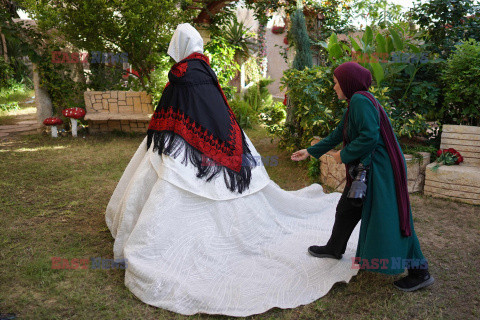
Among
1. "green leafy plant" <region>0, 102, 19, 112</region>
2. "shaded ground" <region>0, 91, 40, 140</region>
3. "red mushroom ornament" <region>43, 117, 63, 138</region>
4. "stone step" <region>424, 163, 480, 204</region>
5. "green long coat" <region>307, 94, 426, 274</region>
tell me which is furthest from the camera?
"green leafy plant" <region>0, 102, 19, 112</region>

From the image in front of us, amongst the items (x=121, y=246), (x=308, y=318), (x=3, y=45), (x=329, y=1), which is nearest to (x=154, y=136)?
(x=121, y=246)

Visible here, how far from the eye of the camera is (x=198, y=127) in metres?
2.82

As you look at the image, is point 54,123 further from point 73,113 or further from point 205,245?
point 205,245

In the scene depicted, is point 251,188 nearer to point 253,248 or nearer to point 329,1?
point 253,248

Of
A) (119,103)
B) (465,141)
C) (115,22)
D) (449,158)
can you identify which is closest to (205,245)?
(449,158)

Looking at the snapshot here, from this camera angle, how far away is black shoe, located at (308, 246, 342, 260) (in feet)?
9.27

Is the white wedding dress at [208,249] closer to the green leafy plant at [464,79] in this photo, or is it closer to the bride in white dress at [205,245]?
the bride in white dress at [205,245]

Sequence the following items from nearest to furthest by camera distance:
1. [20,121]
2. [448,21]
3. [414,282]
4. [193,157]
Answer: [414,282] < [193,157] < [448,21] < [20,121]

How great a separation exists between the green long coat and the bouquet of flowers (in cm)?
234

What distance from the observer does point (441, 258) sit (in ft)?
9.91

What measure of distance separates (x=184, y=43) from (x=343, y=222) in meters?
1.82

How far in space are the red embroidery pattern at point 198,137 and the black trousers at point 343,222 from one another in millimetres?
844

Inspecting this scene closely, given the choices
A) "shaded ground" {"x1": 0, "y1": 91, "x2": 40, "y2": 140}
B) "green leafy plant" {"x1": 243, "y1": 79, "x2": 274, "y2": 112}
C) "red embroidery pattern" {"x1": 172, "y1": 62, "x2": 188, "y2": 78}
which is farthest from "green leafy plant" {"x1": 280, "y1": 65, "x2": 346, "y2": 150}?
"shaded ground" {"x1": 0, "y1": 91, "x2": 40, "y2": 140}

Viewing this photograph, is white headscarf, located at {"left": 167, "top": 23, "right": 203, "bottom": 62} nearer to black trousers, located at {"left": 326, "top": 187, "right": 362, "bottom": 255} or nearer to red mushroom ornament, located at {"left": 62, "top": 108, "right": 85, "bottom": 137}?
black trousers, located at {"left": 326, "top": 187, "right": 362, "bottom": 255}
